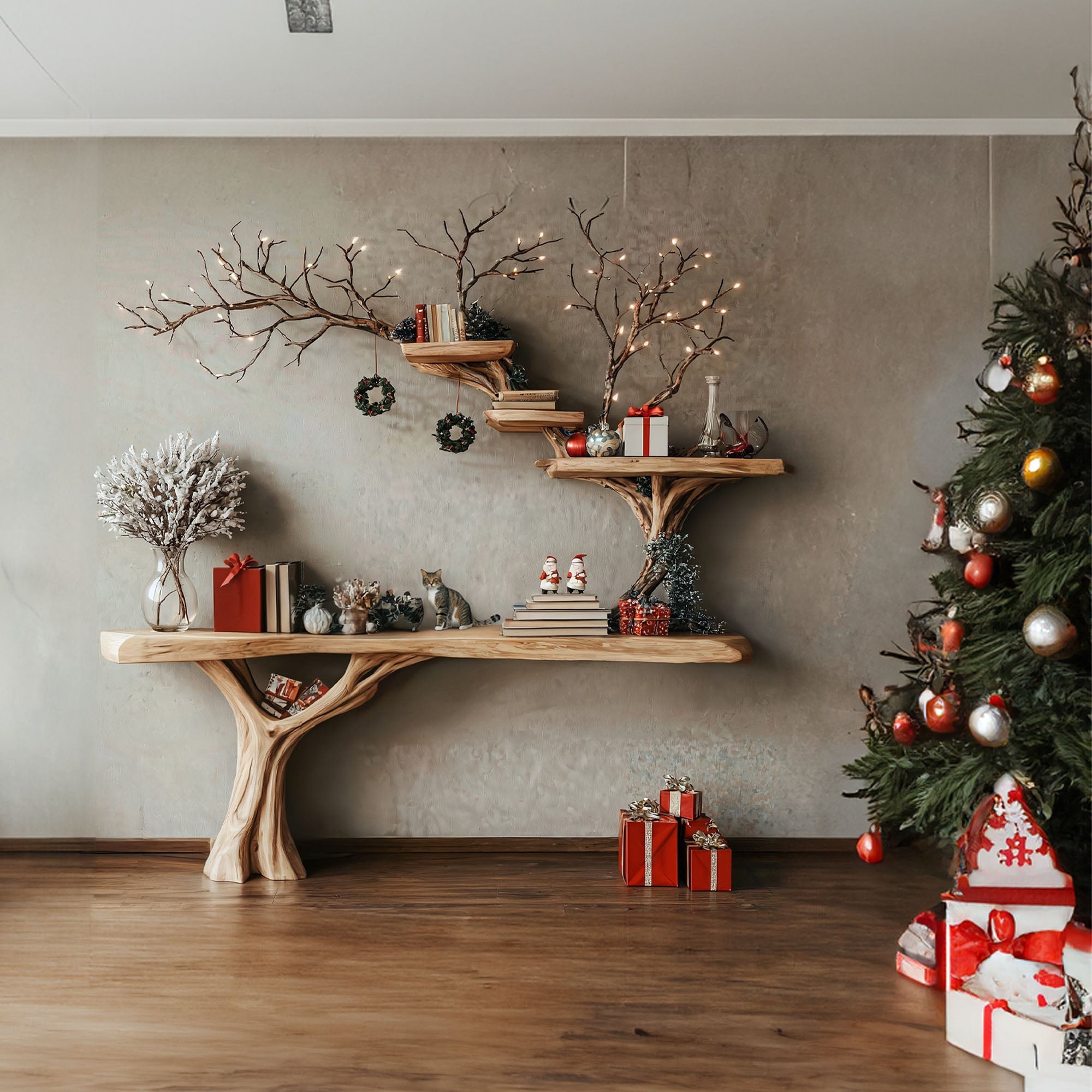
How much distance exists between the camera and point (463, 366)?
2701 millimetres

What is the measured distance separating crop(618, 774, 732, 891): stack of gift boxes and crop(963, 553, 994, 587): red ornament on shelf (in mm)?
1040

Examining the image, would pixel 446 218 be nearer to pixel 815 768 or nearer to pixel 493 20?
pixel 493 20

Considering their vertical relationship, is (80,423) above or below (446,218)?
below

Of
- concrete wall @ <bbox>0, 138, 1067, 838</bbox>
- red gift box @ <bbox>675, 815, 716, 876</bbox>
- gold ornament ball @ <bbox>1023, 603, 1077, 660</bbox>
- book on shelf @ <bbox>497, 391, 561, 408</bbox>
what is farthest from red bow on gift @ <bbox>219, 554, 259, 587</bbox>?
gold ornament ball @ <bbox>1023, 603, 1077, 660</bbox>

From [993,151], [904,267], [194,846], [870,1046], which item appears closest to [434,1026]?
[870,1046]

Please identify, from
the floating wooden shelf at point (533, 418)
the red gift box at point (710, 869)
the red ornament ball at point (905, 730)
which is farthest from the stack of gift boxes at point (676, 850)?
the floating wooden shelf at point (533, 418)

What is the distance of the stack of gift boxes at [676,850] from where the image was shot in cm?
248

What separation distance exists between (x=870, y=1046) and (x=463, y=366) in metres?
2.01

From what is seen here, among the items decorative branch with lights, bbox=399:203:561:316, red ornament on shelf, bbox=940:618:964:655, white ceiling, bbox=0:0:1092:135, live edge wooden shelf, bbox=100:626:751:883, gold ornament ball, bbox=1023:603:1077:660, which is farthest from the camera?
decorative branch with lights, bbox=399:203:561:316

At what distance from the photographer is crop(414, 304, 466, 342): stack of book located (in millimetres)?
2623

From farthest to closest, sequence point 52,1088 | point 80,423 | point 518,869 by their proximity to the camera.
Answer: point 518,869
point 52,1088
point 80,423

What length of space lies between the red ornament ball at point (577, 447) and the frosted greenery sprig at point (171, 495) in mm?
997

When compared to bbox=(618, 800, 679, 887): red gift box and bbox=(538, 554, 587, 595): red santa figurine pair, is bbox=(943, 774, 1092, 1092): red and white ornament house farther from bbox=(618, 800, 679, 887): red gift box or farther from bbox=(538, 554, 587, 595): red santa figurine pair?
bbox=(538, 554, 587, 595): red santa figurine pair

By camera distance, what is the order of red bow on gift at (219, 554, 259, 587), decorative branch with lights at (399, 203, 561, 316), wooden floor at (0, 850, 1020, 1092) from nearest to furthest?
wooden floor at (0, 850, 1020, 1092)
red bow on gift at (219, 554, 259, 587)
decorative branch with lights at (399, 203, 561, 316)
